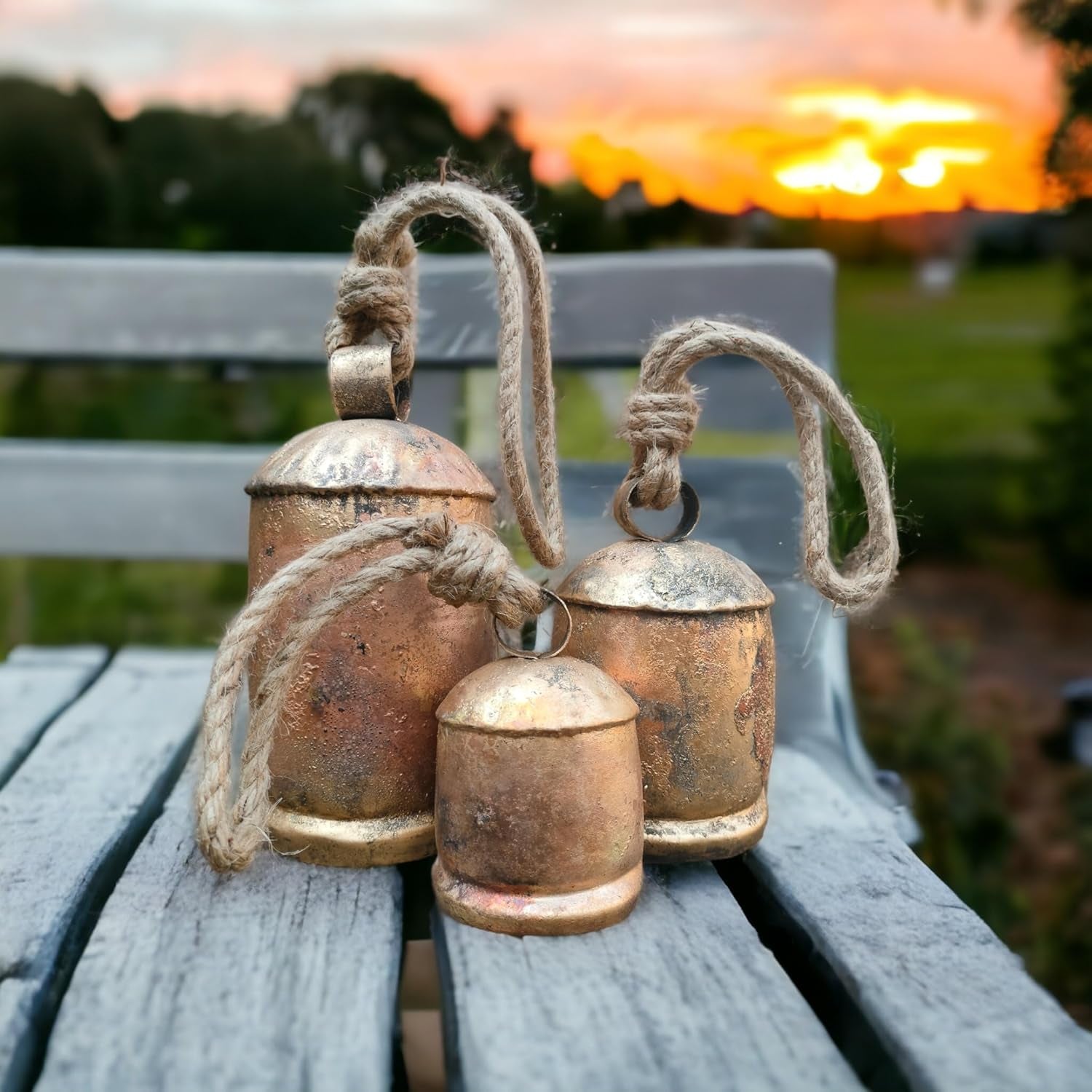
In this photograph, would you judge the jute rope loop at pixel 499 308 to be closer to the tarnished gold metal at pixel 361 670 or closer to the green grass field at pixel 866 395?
the tarnished gold metal at pixel 361 670

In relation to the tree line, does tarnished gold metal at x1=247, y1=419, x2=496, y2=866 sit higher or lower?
lower

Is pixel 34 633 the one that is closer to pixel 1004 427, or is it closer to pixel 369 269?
pixel 369 269

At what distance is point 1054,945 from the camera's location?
261 centimetres

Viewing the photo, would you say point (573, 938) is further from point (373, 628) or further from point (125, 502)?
point (125, 502)

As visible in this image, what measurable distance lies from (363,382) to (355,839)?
54 cm

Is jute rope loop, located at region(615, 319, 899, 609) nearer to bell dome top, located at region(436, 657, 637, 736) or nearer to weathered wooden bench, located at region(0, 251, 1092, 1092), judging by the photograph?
bell dome top, located at region(436, 657, 637, 736)

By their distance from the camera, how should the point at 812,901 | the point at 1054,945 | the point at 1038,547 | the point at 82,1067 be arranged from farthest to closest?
the point at 1038,547 < the point at 1054,945 < the point at 812,901 < the point at 82,1067

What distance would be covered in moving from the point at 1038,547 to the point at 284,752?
11.0 ft

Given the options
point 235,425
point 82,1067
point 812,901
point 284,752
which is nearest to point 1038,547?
point 235,425

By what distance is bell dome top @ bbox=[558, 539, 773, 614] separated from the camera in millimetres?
1194

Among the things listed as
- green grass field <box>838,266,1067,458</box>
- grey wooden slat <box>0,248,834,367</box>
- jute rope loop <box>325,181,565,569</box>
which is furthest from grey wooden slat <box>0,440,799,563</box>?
green grass field <box>838,266,1067,458</box>

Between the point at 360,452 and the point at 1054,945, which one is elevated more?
the point at 360,452

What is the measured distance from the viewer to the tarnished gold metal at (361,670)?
1.20 metres

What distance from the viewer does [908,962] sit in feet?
3.40
